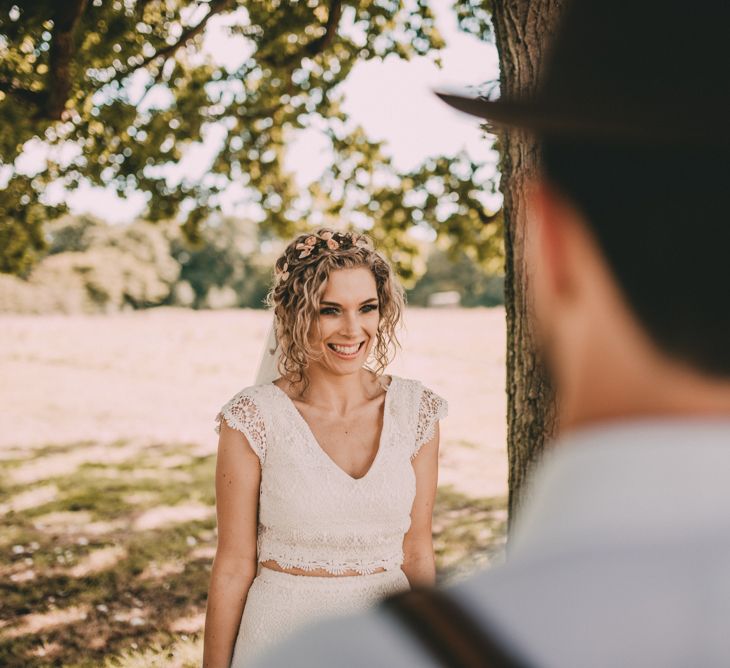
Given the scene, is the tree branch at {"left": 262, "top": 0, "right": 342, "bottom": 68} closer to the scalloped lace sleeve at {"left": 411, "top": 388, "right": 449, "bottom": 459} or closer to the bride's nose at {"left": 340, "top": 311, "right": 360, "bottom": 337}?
the bride's nose at {"left": 340, "top": 311, "right": 360, "bottom": 337}

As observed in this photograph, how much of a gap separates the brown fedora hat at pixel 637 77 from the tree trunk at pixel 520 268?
2500mm

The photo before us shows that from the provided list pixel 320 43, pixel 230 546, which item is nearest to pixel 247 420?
pixel 230 546

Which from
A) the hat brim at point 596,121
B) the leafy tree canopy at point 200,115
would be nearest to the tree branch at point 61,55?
the leafy tree canopy at point 200,115

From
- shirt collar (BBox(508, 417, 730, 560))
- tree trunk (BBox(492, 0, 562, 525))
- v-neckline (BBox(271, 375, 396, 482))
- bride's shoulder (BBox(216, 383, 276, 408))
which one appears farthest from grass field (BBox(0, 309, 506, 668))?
shirt collar (BBox(508, 417, 730, 560))

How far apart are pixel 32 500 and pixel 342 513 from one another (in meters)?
7.69

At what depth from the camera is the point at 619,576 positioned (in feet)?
1.71

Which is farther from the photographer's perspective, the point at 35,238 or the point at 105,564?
the point at 35,238

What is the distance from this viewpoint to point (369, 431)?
3.10m

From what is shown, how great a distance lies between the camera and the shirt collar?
52 centimetres

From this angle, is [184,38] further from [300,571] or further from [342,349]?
[300,571]

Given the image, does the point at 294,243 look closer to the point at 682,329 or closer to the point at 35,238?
the point at 682,329

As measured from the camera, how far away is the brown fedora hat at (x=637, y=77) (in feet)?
1.82

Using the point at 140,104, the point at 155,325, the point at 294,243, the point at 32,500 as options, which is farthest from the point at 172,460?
the point at 155,325

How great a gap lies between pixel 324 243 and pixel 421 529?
1.36 meters
